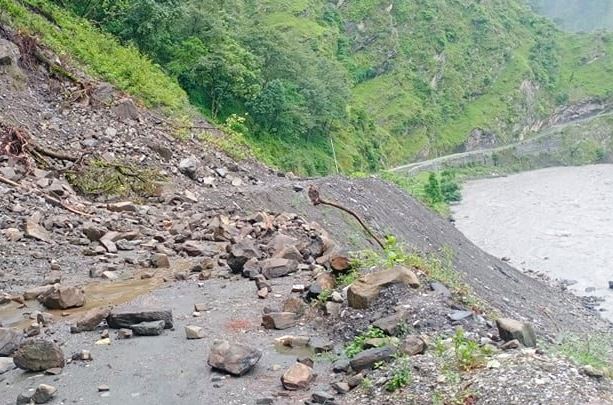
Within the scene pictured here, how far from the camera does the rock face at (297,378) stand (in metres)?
5.78

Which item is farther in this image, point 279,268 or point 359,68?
point 359,68

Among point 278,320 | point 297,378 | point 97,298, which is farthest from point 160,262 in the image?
point 297,378

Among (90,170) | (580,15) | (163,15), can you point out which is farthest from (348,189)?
(580,15)

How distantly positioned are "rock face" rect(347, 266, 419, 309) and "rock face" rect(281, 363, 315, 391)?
131 cm

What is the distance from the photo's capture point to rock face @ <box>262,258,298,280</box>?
30.0 feet

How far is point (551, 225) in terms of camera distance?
38250 millimetres

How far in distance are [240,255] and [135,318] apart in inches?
101

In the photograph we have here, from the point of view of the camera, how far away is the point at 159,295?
28.4 ft

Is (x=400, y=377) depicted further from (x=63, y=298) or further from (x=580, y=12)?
(x=580, y=12)

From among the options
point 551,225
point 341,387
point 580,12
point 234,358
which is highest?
point 580,12

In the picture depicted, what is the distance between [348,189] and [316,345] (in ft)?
46.7

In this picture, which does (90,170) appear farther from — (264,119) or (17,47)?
(264,119)

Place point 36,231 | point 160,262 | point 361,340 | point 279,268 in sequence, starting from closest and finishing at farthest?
point 361,340 → point 279,268 → point 160,262 → point 36,231

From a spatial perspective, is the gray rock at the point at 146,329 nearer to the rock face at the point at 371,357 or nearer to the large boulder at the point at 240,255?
the rock face at the point at 371,357
